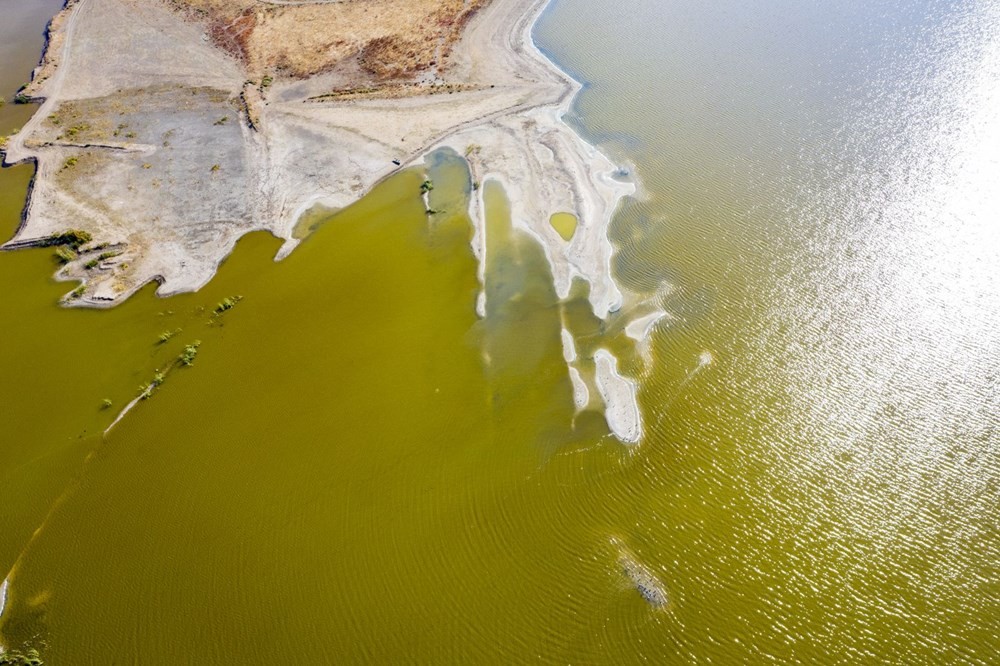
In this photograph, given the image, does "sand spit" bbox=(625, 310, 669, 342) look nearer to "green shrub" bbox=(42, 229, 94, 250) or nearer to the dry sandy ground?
the dry sandy ground

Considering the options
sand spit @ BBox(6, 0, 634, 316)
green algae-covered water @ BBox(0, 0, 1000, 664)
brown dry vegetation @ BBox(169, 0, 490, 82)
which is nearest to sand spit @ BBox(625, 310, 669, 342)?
green algae-covered water @ BBox(0, 0, 1000, 664)

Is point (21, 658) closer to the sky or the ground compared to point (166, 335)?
closer to the ground

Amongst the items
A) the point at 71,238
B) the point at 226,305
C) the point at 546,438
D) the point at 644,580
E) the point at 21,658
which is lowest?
the point at 21,658

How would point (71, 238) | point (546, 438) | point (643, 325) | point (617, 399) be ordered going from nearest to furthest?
1. point (546, 438)
2. point (617, 399)
3. point (643, 325)
4. point (71, 238)

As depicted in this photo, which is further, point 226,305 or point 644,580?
point 226,305

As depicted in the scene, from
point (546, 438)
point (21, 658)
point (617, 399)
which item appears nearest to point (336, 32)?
point (617, 399)

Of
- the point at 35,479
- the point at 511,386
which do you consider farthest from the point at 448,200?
the point at 35,479

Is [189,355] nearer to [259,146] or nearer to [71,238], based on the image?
[71,238]

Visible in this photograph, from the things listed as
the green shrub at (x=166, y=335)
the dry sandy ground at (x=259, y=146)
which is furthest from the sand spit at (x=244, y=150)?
Result: the green shrub at (x=166, y=335)
